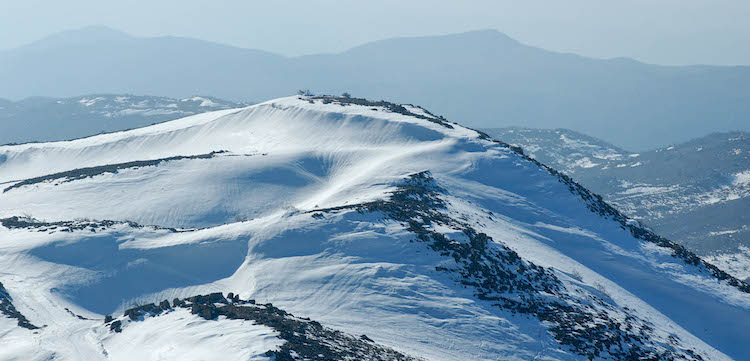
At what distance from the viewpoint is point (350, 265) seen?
34094mm

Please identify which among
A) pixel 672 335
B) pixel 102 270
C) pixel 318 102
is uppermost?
pixel 318 102

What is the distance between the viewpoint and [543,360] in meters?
28.8

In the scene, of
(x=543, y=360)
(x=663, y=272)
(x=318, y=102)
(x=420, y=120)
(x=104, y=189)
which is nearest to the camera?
(x=543, y=360)

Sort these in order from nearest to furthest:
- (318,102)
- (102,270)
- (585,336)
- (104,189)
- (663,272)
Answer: (585,336)
(102,270)
(663,272)
(104,189)
(318,102)

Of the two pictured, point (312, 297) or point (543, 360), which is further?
point (312, 297)

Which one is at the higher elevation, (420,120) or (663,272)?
(420,120)

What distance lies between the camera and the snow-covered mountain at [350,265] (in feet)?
86.5

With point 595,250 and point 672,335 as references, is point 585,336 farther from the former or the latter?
point 595,250

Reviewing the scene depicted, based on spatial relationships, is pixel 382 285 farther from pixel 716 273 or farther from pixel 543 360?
pixel 716 273

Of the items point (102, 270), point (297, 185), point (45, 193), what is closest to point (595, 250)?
point (297, 185)

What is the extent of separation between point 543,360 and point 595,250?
19.7 metres

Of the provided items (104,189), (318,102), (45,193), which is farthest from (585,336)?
(318,102)

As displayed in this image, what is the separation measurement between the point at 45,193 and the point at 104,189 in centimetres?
461

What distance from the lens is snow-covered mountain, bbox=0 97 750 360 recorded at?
2638 centimetres
